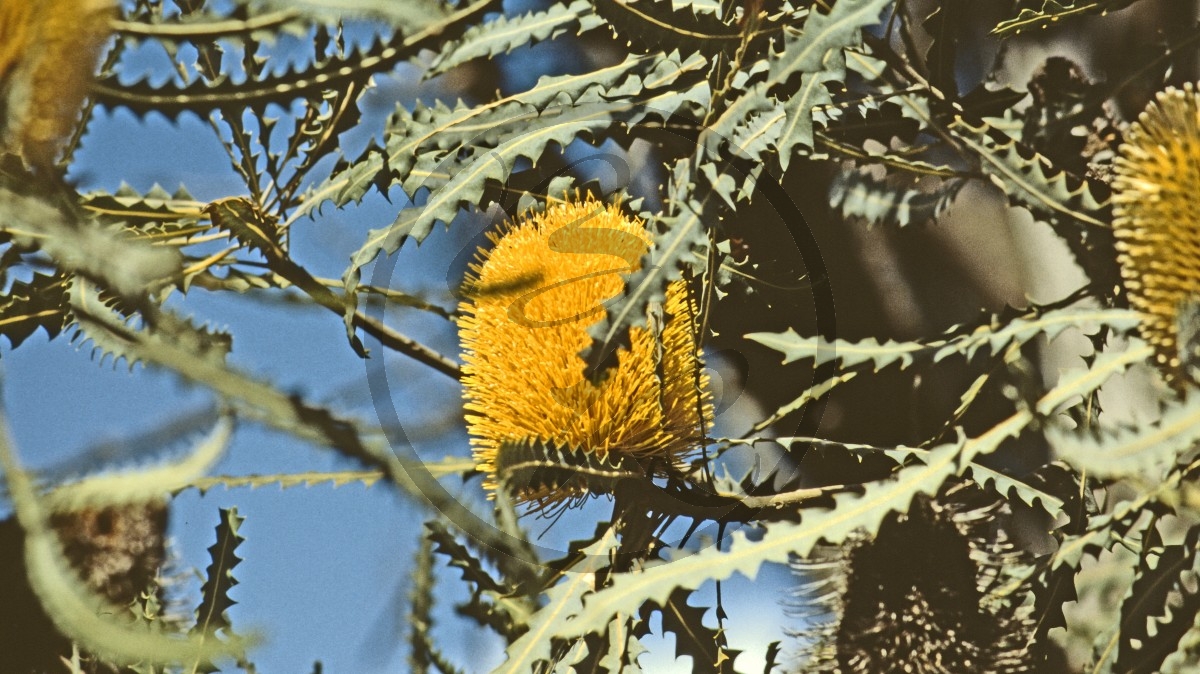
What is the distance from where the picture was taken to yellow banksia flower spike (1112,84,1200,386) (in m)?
0.49

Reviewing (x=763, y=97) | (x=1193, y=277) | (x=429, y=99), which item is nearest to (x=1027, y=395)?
(x=1193, y=277)

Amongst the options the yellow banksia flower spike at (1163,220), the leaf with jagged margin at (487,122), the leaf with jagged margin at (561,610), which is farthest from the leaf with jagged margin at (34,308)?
the yellow banksia flower spike at (1163,220)

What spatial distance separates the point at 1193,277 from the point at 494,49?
1.38 ft

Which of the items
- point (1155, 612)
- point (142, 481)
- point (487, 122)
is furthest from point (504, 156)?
point (1155, 612)

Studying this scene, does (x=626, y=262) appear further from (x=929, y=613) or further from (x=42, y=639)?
(x=42, y=639)

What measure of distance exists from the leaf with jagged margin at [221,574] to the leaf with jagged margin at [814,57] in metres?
0.45

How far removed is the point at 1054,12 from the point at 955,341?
0.65ft

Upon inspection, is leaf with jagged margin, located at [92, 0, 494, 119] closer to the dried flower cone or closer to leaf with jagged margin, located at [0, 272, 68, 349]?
the dried flower cone

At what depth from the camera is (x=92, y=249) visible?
1.18 feet

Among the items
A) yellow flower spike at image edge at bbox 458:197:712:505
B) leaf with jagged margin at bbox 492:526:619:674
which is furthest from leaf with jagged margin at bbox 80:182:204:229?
leaf with jagged margin at bbox 492:526:619:674

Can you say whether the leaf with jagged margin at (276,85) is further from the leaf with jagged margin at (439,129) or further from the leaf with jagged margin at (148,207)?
the leaf with jagged margin at (148,207)

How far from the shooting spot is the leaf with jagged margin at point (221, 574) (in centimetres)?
65

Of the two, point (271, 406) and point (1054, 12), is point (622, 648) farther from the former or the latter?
point (1054, 12)

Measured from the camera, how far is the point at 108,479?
344 mm
